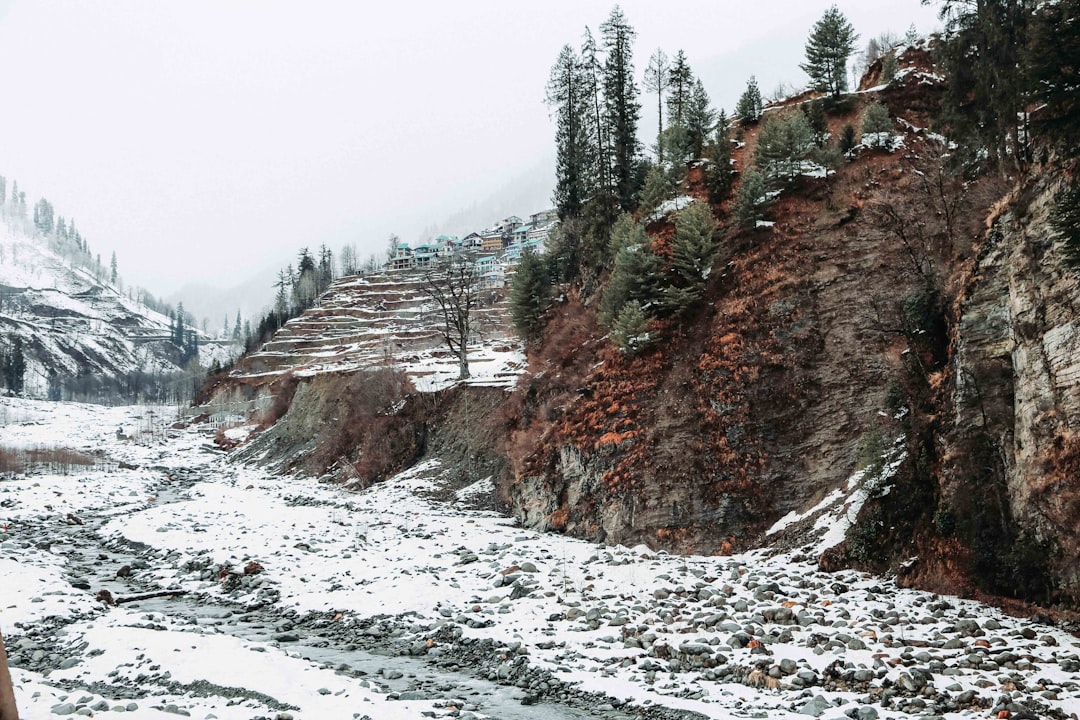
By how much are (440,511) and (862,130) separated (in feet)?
81.1

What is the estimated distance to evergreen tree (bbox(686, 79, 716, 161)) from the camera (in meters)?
35.7

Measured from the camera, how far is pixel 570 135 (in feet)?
151

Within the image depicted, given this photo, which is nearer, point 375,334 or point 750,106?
point 750,106

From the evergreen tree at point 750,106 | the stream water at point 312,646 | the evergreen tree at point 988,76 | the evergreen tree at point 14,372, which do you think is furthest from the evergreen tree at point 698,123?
the evergreen tree at point 14,372

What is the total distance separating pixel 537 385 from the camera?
2862 centimetres

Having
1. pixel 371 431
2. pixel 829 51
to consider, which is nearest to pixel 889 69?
pixel 829 51

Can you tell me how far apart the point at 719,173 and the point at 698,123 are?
35.4 ft

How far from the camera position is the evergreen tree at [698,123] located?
3572cm

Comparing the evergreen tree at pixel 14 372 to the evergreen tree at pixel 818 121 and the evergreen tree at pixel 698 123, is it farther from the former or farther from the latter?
the evergreen tree at pixel 818 121

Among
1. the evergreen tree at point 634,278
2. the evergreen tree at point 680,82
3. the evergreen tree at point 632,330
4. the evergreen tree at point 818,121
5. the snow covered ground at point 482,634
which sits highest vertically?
the evergreen tree at point 680,82

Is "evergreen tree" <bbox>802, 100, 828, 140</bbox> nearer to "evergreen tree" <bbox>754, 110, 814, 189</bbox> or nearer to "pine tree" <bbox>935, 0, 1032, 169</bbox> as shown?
"evergreen tree" <bbox>754, 110, 814, 189</bbox>

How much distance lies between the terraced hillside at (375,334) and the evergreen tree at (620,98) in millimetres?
18349

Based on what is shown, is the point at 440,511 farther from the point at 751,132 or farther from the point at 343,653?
the point at 751,132

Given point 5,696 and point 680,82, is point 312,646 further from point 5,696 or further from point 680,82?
point 680,82
